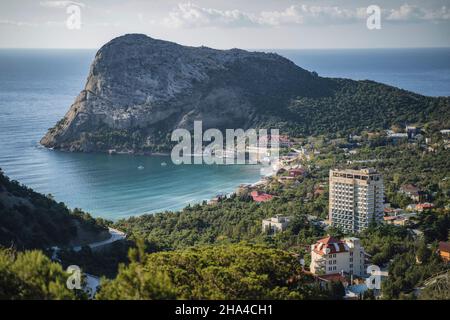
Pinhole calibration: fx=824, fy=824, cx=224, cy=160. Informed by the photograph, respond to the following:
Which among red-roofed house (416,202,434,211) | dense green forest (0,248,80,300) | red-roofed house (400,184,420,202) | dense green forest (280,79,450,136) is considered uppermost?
dense green forest (280,79,450,136)

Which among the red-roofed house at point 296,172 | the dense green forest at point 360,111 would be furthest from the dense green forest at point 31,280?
the dense green forest at point 360,111

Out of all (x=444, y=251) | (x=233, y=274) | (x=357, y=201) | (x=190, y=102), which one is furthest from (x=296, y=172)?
(x=233, y=274)

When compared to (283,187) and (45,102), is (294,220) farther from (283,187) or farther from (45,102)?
(45,102)

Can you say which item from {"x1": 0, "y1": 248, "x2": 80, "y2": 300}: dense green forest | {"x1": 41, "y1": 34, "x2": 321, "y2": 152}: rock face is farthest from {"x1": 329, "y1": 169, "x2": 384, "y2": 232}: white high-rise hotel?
{"x1": 41, "y1": 34, "x2": 321, "y2": 152}: rock face

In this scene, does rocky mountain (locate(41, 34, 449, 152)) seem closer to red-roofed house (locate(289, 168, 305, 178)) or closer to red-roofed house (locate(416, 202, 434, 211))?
red-roofed house (locate(289, 168, 305, 178))

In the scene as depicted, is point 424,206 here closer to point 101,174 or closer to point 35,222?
point 35,222

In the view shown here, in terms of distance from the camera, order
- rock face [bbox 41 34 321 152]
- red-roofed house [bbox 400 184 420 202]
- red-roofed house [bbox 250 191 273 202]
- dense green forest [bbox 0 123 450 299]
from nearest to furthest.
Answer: dense green forest [bbox 0 123 450 299] < red-roofed house [bbox 400 184 420 202] < red-roofed house [bbox 250 191 273 202] < rock face [bbox 41 34 321 152]
